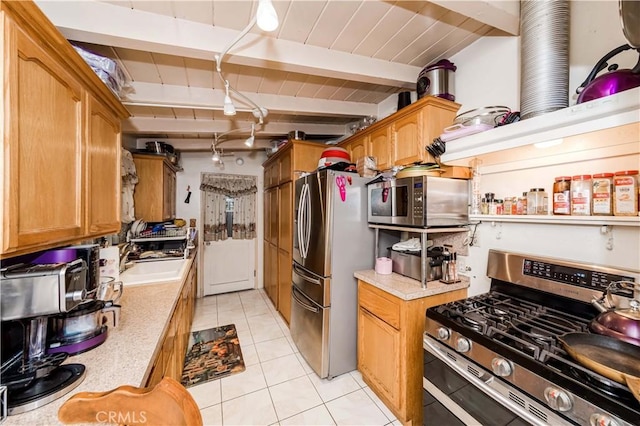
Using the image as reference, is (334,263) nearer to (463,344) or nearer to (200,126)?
(463,344)

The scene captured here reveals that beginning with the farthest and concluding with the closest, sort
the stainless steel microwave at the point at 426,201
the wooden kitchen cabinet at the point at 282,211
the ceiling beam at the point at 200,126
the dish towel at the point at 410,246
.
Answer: the wooden kitchen cabinet at the point at 282,211
the ceiling beam at the point at 200,126
the dish towel at the point at 410,246
the stainless steel microwave at the point at 426,201

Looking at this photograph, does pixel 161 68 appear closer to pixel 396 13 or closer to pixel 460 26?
pixel 396 13

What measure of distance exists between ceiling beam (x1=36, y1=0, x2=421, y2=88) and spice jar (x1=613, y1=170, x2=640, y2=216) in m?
1.49

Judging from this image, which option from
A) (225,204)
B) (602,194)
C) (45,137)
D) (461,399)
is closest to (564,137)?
(602,194)

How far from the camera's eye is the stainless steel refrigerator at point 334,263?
2043 millimetres

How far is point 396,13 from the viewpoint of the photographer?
4.65 feet

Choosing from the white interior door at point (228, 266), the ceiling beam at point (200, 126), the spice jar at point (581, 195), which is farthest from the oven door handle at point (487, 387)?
the white interior door at point (228, 266)

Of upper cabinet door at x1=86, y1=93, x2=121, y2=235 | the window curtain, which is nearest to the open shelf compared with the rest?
upper cabinet door at x1=86, y1=93, x2=121, y2=235

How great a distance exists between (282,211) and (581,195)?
106 inches

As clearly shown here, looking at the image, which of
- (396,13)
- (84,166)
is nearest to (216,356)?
(84,166)

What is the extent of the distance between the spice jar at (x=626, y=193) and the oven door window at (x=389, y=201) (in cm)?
97

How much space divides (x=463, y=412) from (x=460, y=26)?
2210 mm

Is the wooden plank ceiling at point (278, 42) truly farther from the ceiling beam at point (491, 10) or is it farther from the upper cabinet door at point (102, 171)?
the upper cabinet door at point (102, 171)

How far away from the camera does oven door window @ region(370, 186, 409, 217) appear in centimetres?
179
